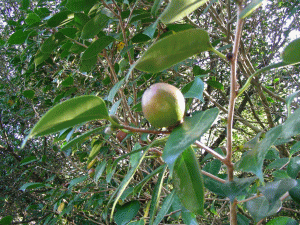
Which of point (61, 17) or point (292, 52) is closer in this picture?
point (292, 52)

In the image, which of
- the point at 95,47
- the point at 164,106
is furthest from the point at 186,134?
the point at 95,47

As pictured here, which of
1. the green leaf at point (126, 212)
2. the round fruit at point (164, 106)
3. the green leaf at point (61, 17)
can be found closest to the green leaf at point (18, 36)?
the green leaf at point (61, 17)

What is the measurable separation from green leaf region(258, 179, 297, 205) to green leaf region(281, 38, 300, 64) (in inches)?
9.4

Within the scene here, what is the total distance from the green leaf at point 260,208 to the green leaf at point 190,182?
160 millimetres

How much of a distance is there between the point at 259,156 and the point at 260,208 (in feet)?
0.85

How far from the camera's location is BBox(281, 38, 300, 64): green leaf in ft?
1.29

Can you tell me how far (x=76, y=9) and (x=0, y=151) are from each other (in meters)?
2.90

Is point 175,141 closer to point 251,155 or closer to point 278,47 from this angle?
point 251,155

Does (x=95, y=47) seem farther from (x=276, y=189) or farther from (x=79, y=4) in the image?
(x=276, y=189)

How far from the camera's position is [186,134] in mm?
405

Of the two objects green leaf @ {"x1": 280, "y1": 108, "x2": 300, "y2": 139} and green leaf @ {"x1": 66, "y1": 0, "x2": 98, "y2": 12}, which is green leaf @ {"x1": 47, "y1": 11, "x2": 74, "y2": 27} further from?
green leaf @ {"x1": 280, "y1": 108, "x2": 300, "y2": 139}

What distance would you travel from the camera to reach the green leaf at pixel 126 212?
1084mm

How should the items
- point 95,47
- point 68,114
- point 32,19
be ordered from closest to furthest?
point 68,114 → point 95,47 → point 32,19

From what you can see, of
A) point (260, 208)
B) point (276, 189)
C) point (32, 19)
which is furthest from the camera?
point (32, 19)
